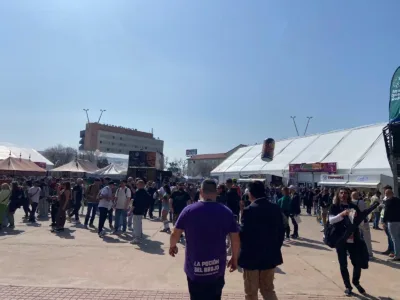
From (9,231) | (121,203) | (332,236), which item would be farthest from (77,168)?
(332,236)

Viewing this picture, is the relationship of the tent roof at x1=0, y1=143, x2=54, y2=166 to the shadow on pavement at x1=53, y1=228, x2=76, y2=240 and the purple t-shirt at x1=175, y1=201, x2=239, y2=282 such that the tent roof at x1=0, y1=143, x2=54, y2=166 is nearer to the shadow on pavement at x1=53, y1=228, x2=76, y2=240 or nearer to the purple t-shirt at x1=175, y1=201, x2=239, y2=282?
the shadow on pavement at x1=53, y1=228, x2=76, y2=240

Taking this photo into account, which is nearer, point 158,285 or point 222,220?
point 222,220

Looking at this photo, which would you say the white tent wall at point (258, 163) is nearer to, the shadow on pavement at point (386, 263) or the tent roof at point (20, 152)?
the tent roof at point (20, 152)

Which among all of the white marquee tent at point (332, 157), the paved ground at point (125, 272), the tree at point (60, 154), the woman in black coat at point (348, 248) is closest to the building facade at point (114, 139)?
the tree at point (60, 154)

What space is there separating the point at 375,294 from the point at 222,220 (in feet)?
12.4

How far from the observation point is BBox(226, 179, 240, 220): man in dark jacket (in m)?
9.08

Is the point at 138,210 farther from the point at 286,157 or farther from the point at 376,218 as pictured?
the point at 286,157

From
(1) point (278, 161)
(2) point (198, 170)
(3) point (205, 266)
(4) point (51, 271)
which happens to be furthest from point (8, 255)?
(2) point (198, 170)

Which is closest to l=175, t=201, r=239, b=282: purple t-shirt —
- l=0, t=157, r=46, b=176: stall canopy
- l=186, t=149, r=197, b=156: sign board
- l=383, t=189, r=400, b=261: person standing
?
l=383, t=189, r=400, b=261: person standing

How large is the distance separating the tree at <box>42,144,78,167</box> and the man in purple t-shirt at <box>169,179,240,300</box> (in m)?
66.7

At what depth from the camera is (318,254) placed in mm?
8586

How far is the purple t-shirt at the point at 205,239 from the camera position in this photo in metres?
3.25

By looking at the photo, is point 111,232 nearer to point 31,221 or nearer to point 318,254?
point 31,221

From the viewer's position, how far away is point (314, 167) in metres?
30.0
